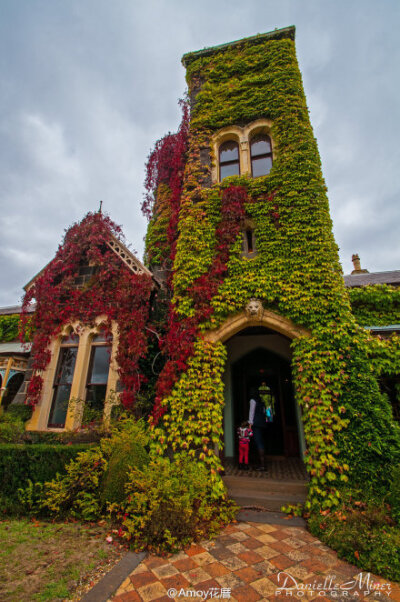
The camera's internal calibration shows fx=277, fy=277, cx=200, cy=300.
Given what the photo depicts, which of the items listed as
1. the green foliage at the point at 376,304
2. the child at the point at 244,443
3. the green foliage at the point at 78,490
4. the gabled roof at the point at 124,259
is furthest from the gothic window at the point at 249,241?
the green foliage at the point at 78,490

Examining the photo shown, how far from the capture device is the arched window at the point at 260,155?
8.23 meters

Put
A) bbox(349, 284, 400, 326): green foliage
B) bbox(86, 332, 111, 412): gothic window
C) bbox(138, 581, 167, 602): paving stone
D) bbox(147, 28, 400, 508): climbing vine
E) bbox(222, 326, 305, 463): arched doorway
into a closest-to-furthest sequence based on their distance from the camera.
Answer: bbox(138, 581, 167, 602): paving stone
bbox(147, 28, 400, 508): climbing vine
bbox(86, 332, 111, 412): gothic window
bbox(349, 284, 400, 326): green foliage
bbox(222, 326, 305, 463): arched doorway

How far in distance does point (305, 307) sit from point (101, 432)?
5048mm

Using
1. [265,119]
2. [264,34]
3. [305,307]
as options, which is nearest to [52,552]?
[305,307]

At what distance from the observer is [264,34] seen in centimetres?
939

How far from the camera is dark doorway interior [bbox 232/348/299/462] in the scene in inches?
336

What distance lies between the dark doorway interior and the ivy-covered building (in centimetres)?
6

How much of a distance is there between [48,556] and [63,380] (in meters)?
4.27

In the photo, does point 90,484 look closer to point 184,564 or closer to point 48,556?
point 48,556

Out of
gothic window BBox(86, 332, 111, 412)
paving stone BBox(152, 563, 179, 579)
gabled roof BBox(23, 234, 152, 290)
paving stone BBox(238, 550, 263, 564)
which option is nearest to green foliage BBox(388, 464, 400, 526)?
paving stone BBox(238, 550, 263, 564)

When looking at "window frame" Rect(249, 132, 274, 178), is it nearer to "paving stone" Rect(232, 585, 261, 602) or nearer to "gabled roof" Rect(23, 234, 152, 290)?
"gabled roof" Rect(23, 234, 152, 290)

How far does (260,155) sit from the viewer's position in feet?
27.6

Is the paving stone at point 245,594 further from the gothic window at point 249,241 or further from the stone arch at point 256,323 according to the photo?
the gothic window at point 249,241

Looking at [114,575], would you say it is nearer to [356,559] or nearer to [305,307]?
[356,559]
